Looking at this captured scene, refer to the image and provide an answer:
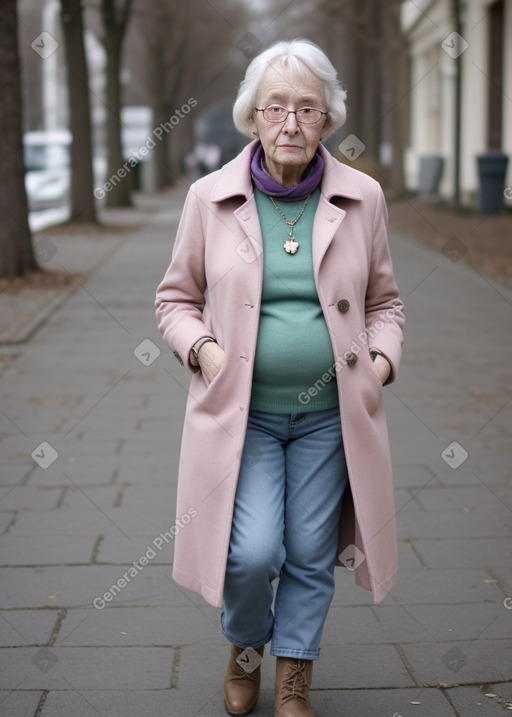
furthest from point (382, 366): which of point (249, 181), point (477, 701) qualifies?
point (477, 701)

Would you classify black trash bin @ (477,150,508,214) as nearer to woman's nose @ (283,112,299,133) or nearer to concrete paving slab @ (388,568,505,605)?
concrete paving slab @ (388,568,505,605)

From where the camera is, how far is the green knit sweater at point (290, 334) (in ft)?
10.1

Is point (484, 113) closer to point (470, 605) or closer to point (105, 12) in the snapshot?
point (105, 12)

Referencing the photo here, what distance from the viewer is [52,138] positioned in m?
33.6

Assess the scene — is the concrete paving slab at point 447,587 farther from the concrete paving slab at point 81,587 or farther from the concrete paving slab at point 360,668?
the concrete paving slab at point 81,587

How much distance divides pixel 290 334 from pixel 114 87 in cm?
2667

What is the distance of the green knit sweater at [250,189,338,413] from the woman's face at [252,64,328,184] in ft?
0.57

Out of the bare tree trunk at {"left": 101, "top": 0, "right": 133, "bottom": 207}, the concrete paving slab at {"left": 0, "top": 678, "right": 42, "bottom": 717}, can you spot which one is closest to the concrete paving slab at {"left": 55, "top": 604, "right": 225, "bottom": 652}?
the concrete paving slab at {"left": 0, "top": 678, "right": 42, "bottom": 717}

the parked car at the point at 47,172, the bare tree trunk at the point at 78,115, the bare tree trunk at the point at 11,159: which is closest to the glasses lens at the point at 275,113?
the bare tree trunk at the point at 11,159

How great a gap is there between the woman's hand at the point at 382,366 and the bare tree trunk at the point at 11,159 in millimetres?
10828

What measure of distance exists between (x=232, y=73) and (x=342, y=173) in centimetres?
5733

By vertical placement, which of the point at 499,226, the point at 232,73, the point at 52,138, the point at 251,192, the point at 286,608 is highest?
the point at 251,192

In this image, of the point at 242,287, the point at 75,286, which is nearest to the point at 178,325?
the point at 242,287

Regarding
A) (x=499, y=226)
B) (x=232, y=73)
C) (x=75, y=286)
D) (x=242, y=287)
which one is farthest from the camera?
(x=232, y=73)
